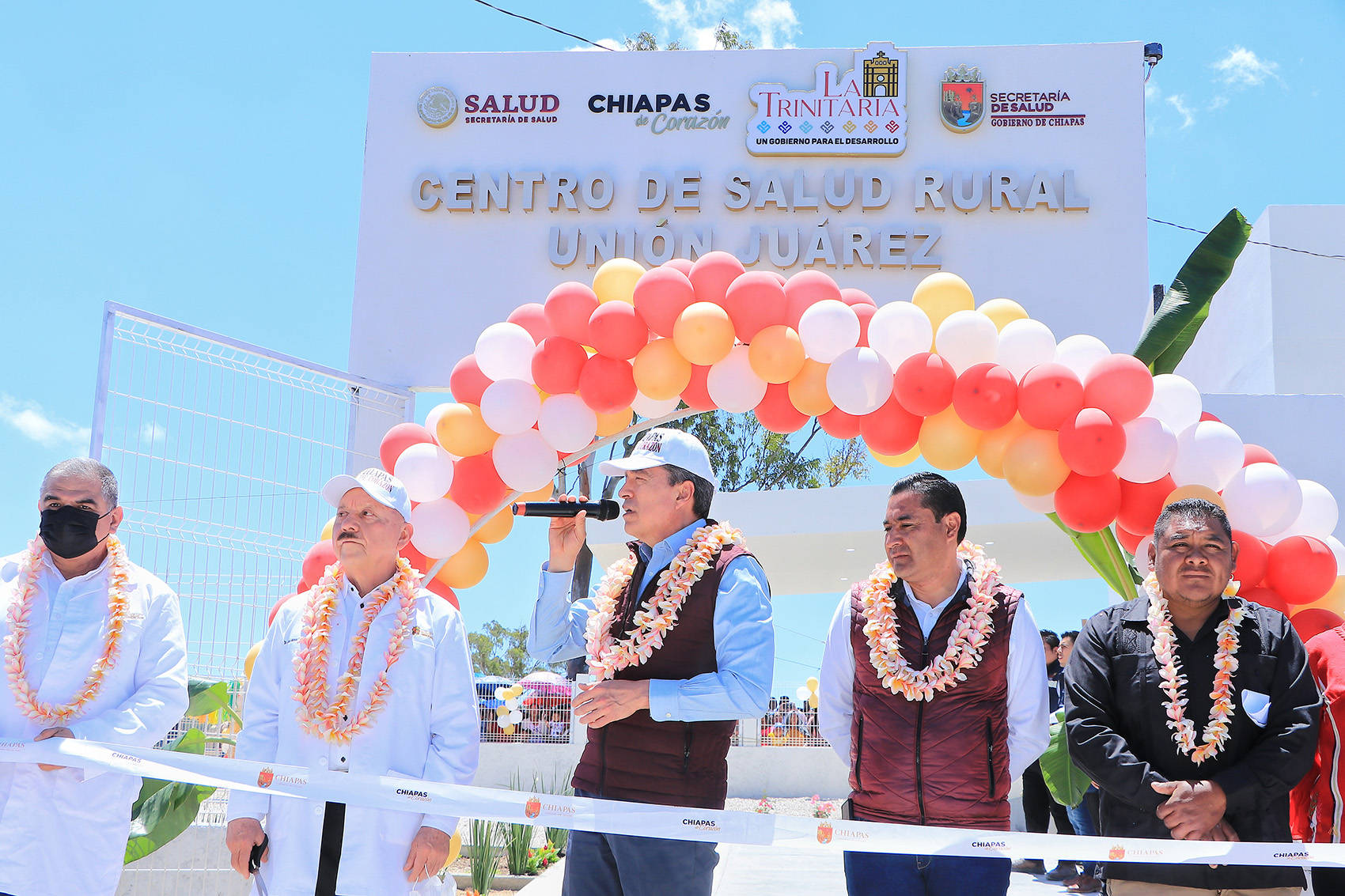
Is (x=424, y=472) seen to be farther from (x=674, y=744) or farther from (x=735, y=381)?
(x=674, y=744)

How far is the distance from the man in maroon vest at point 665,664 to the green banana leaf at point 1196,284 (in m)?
3.76

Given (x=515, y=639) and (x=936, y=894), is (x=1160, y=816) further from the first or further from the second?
(x=515, y=639)

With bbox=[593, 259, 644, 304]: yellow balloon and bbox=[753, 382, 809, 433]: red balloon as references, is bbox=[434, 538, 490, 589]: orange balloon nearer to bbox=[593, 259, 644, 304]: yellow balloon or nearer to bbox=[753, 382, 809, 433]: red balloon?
bbox=[593, 259, 644, 304]: yellow balloon

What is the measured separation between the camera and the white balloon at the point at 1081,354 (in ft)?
16.1

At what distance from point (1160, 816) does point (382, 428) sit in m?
7.04

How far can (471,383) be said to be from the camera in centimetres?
551

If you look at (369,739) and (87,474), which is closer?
(369,739)

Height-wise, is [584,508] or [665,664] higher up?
[584,508]

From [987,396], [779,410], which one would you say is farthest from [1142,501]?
[779,410]

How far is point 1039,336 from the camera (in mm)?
4910

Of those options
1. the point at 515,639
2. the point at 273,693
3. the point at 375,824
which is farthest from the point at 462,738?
the point at 515,639

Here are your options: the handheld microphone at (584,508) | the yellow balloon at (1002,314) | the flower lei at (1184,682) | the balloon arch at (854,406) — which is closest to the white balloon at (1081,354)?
the balloon arch at (854,406)

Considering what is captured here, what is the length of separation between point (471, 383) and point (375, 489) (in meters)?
2.21

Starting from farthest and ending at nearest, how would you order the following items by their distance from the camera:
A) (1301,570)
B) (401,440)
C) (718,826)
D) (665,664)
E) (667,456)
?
(401,440) < (1301,570) < (667,456) < (665,664) < (718,826)
